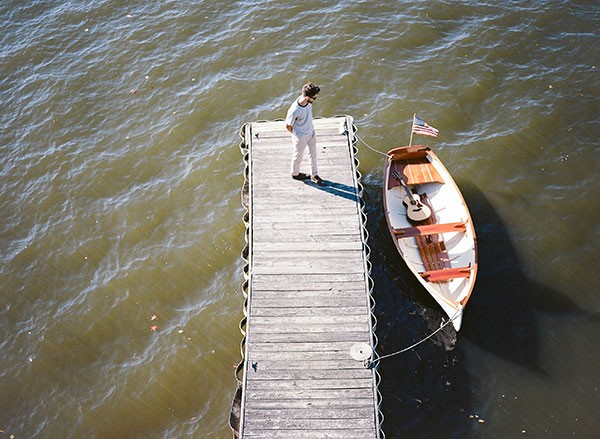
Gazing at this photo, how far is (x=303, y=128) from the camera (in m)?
14.1

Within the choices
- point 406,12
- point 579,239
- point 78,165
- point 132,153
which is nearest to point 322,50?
point 406,12

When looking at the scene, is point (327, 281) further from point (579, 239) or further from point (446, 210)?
point (579, 239)

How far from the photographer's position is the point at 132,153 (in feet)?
64.4

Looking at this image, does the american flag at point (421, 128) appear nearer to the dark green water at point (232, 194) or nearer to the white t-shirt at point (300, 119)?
the dark green water at point (232, 194)

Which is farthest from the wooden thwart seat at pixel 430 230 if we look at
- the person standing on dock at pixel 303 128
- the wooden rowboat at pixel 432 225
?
the person standing on dock at pixel 303 128

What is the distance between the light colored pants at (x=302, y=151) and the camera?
566 inches

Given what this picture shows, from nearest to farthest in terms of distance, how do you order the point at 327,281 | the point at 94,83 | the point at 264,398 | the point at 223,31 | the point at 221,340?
the point at 264,398 → the point at 327,281 → the point at 221,340 → the point at 94,83 → the point at 223,31

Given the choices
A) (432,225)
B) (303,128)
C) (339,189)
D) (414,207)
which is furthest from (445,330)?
(303,128)

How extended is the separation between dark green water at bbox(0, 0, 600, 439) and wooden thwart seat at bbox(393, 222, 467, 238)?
0.95 metres

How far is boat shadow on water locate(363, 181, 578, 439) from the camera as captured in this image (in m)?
13.4

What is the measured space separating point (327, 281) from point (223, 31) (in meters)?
14.2

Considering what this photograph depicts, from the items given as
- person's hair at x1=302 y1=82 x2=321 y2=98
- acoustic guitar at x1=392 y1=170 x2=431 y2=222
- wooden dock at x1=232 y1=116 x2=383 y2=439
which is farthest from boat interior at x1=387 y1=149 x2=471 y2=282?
person's hair at x1=302 y1=82 x2=321 y2=98

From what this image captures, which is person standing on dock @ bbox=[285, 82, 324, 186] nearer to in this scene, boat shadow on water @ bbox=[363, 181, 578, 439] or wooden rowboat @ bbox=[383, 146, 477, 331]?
wooden rowboat @ bbox=[383, 146, 477, 331]

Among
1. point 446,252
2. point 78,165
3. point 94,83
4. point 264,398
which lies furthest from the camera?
point 94,83
